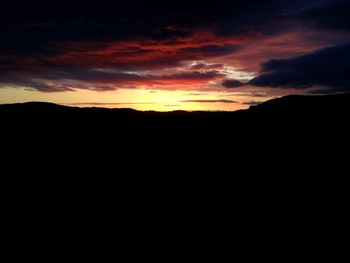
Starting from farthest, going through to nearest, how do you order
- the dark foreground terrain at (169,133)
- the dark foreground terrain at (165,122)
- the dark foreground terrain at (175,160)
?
the dark foreground terrain at (165,122) → the dark foreground terrain at (169,133) → the dark foreground terrain at (175,160)

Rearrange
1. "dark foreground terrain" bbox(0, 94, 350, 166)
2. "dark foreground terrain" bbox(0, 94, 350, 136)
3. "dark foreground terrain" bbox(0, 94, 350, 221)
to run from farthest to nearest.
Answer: "dark foreground terrain" bbox(0, 94, 350, 136) < "dark foreground terrain" bbox(0, 94, 350, 166) < "dark foreground terrain" bbox(0, 94, 350, 221)

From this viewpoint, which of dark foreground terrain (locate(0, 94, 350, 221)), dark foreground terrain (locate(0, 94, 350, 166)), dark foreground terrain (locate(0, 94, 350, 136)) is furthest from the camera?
dark foreground terrain (locate(0, 94, 350, 136))

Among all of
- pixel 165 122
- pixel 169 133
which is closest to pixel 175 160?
pixel 169 133

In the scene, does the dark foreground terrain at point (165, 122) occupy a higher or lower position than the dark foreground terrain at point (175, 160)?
Result: higher

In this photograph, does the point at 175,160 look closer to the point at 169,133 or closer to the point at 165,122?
Answer: the point at 169,133

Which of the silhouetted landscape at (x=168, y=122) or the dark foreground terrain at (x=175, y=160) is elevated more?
the silhouetted landscape at (x=168, y=122)

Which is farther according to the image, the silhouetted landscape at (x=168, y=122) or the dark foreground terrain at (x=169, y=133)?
the silhouetted landscape at (x=168, y=122)

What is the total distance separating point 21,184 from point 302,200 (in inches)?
394

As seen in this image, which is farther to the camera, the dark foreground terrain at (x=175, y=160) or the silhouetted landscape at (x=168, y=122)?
the silhouetted landscape at (x=168, y=122)

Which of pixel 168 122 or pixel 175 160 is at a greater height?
pixel 168 122

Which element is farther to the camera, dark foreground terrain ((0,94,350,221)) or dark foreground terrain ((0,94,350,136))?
dark foreground terrain ((0,94,350,136))

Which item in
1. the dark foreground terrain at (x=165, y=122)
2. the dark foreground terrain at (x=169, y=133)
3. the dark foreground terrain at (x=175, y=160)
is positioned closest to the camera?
the dark foreground terrain at (x=175, y=160)

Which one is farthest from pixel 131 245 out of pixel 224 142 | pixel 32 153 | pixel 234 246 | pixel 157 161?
pixel 224 142

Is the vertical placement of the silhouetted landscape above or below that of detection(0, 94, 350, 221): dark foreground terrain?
above
